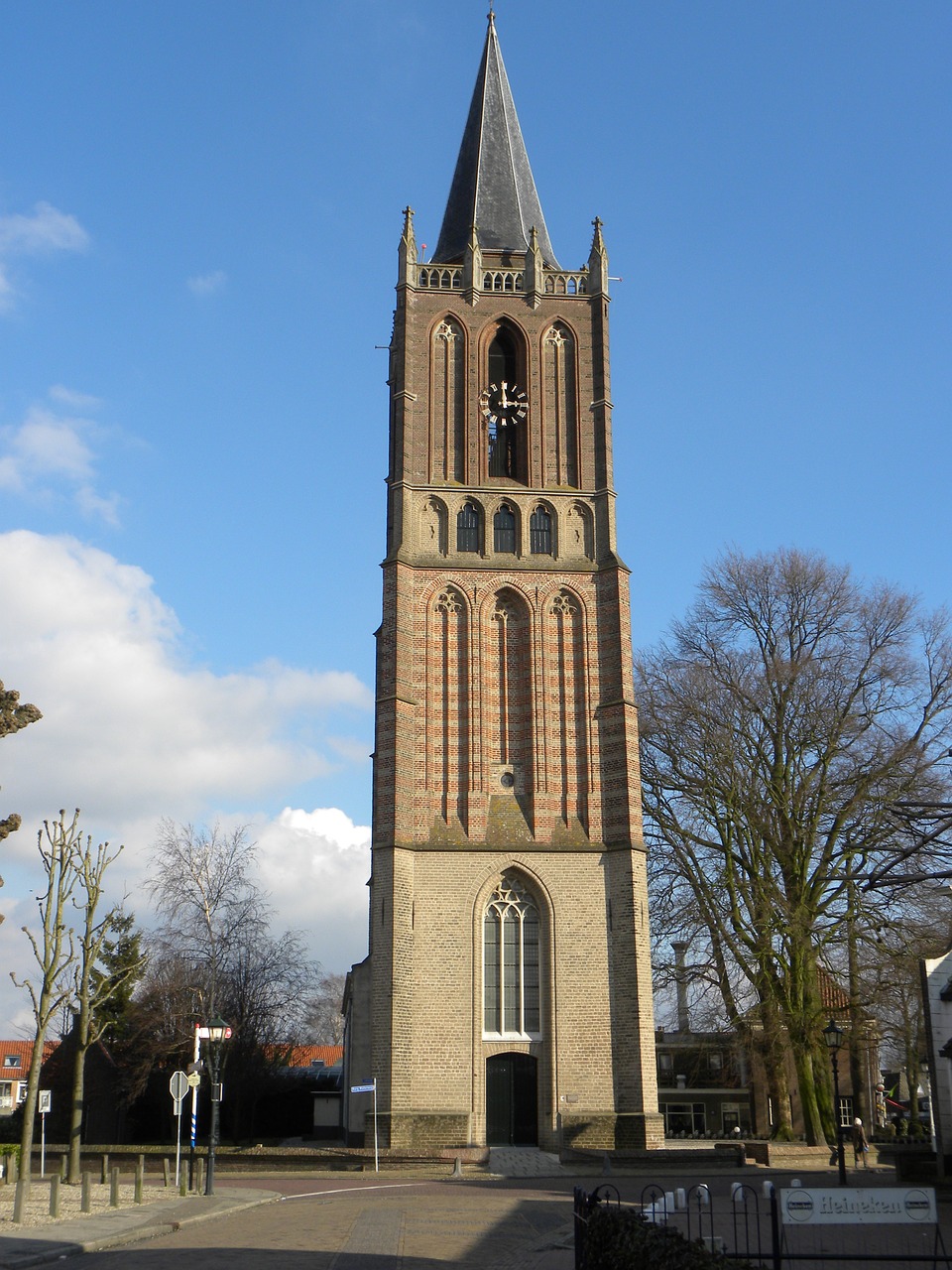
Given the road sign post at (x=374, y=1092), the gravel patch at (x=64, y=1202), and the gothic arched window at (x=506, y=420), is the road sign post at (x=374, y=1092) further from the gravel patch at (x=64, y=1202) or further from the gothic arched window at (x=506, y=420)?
the gothic arched window at (x=506, y=420)

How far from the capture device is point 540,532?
39.7 meters

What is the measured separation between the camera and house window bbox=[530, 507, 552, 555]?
3941cm

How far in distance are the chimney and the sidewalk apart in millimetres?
15292

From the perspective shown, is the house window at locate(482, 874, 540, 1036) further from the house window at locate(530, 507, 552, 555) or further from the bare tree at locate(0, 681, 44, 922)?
the bare tree at locate(0, 681, 44, 922)

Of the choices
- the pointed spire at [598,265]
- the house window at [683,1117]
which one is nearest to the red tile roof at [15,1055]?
the house window at [683,1117]

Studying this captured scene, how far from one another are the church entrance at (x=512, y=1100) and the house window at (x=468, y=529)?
15.1 m

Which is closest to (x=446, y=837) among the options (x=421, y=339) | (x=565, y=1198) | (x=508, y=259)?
(x=565, y=1198)

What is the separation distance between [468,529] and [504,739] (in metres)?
6.85

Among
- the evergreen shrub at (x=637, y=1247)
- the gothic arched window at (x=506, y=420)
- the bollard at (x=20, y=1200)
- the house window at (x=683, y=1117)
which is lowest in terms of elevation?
the house window at (x=683, y=1117)

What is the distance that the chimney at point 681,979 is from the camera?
36344 millimetres

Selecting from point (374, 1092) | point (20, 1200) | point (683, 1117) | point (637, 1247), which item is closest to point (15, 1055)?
point (683, 1117)

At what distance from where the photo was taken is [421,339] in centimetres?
4144

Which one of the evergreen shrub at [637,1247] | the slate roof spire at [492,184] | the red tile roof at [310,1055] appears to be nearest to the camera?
the evergreen shrub at [637,1247]

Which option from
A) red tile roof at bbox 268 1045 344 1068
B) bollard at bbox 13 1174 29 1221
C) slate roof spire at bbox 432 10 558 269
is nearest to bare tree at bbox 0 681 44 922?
bollard at bbox 13 1174 29 1221
